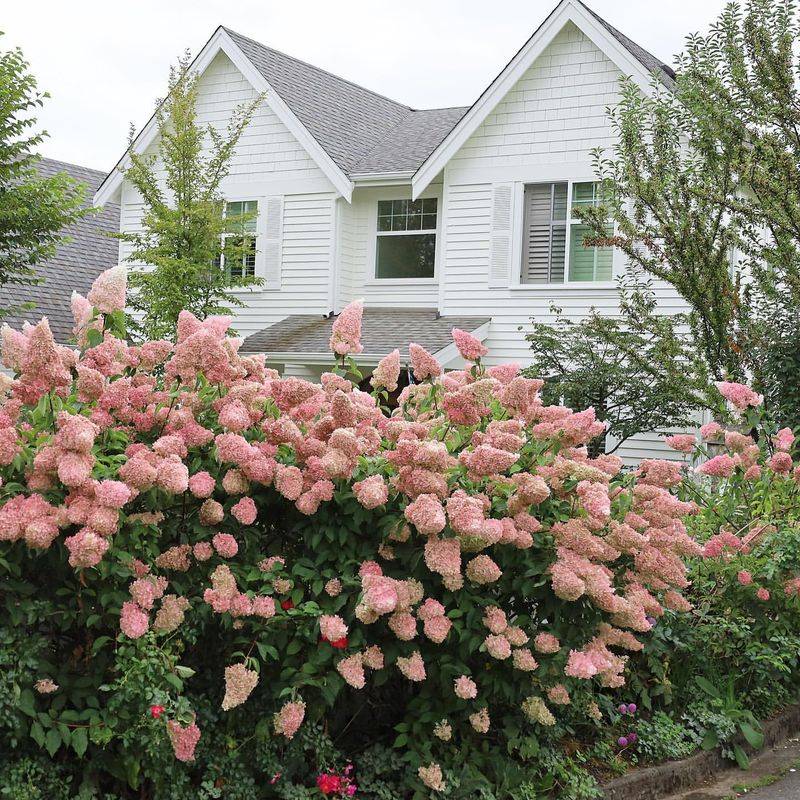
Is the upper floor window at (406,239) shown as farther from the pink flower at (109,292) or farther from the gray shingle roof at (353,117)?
the pink flower at (109,292)

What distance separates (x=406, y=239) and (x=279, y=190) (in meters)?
2.39

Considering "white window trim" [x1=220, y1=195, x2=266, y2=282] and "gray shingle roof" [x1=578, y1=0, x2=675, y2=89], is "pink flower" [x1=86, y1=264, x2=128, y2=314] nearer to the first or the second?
"gray shingle roof" [x1=578, y1=0, x2=675, y2=89]

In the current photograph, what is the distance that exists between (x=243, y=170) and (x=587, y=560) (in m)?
15.6

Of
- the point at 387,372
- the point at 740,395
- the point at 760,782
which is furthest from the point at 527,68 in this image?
the point at 760,782

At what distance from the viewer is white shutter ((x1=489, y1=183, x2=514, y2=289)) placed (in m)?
16.0

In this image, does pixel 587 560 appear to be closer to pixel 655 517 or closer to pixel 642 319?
pixel 655 517

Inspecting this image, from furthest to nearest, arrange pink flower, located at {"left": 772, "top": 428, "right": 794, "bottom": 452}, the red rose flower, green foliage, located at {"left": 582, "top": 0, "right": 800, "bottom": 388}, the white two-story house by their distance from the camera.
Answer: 1. the white two-story house
2. green foliage, located at {"left": 582, "top": 0, "right": 800, "bottom": 388}
3. pink flower, located at {"left": 772, "top": 428, "right": 794, "bottom": 452}
4. the red rose flower

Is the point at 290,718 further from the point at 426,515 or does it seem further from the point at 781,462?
the point at 781,462

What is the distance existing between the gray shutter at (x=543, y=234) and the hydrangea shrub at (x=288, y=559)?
11.6 meters

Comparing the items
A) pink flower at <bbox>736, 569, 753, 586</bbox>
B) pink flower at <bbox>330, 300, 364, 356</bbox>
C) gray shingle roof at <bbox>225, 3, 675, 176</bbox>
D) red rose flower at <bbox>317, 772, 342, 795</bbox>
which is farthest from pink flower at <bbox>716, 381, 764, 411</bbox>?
gray shingle roof at <bbox>225, 3, 675, 176</bbox>

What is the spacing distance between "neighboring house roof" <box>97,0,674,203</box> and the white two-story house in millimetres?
39

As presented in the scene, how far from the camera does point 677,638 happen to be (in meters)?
5.37

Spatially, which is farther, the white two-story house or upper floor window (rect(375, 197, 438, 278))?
upper floor window (rect(375, 197, 438, 278))

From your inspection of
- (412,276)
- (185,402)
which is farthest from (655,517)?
(412,276)
